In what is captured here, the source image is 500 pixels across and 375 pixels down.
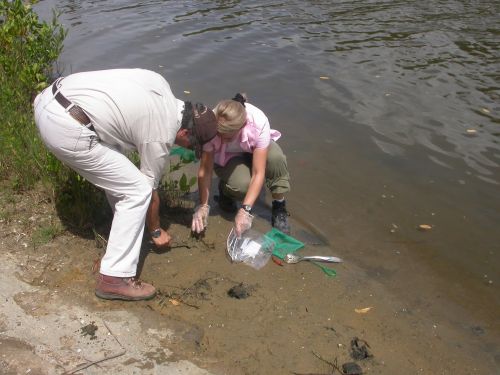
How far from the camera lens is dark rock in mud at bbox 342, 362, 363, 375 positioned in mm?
2889

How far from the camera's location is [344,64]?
7.65 metres

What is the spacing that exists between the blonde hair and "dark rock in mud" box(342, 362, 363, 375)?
1675 mm

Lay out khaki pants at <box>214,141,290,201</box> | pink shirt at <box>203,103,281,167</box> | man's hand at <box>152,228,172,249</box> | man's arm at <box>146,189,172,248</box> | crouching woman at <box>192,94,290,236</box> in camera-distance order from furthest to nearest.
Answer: khaki pants at <box>214,141,290,201</box>, pink shirt at <box>203,103,281,167</box>, man's hand at <box>152,228,172,249</box>, crouching woman at <box>192,94,290,236</box>, man's arm at <box>146,189,172,248</box>

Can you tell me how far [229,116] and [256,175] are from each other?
586 millimetres

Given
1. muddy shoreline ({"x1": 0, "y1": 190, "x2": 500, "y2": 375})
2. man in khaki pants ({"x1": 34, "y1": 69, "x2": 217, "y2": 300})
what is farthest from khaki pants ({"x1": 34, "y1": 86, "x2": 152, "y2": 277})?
muddy shoreline ({"x1": 0, "y1": 190, "x2": 500, "y2": 375})

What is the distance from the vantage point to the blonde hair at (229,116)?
3.48 meters

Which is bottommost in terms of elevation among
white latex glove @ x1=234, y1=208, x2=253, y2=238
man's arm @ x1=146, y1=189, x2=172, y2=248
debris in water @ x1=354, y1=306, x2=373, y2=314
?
debris in water @ x1=354, y1=306, x2=373, y2=314

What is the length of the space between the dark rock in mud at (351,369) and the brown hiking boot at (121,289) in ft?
4.21

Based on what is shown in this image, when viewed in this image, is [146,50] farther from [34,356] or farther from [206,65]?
[34,356]

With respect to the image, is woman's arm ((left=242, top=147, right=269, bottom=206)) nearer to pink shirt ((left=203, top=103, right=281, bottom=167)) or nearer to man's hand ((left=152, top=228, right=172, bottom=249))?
pink shirt ((left=203, top=103, right=281, bottom=167))

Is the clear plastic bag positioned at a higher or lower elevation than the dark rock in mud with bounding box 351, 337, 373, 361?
higher

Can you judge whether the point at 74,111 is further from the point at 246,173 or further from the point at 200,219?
the point at 246,173

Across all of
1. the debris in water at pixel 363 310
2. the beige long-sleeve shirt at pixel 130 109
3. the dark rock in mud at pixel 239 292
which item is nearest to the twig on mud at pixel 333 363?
the debris in water at pixel 363 310

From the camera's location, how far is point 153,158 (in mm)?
3064
